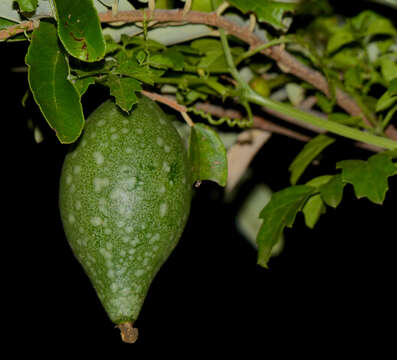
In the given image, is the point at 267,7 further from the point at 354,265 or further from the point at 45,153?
the point at 354,265

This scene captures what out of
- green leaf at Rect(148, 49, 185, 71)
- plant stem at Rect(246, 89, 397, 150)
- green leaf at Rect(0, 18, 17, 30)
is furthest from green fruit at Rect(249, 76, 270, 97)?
green leaf at Rect(0, 18, 17, 30)

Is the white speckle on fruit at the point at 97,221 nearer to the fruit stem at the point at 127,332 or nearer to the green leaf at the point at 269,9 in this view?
the fruit stem at the point at 127,332

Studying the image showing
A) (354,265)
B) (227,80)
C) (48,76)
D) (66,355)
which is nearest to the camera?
(48,76)

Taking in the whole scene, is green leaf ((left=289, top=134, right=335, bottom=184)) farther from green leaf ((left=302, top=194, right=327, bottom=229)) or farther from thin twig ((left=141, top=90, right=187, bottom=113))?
thin twig ((left=141, top=90, right=187, bottom=113))

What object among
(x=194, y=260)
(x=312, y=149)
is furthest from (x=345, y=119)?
(x=194, y=260)

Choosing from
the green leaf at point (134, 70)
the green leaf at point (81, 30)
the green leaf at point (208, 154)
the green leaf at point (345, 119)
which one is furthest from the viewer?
the green leaf at point (345, 119)

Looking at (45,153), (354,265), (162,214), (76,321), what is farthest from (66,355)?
(162,214)

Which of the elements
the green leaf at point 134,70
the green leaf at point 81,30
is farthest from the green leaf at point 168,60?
the green leaf at point 81,30
